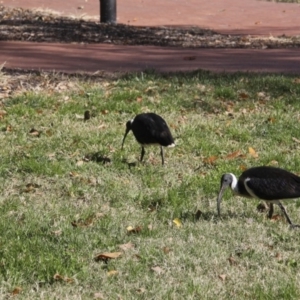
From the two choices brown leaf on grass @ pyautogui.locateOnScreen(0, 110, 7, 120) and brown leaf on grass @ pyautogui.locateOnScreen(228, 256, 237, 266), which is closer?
brown leaf on grass @ pyautogui.locateOnScreen(228, 256, 237, 266)

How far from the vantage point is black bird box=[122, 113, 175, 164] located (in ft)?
24.5

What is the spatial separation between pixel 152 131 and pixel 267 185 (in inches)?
68.5

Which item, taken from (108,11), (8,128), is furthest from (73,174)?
(108,11)

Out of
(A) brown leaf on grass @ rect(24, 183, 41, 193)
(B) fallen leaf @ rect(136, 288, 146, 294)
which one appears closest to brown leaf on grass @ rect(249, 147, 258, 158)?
(A) brown leaf on grass @ rect(24, 183, 41, 193)

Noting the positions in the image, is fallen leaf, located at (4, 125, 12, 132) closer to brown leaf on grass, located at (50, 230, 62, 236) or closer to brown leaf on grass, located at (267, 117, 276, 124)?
brown leaf on grass, located at (267, 117, 276, 124)

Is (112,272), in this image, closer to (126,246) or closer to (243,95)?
(126,246)

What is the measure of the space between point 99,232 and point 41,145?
2.51 m

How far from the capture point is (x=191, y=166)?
7809 millimetres

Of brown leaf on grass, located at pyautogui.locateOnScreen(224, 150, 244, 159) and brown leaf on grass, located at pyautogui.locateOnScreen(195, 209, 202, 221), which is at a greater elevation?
brown leaf on grass, located at pyautogui.locateOnScreen(195, 209, 202, 221)

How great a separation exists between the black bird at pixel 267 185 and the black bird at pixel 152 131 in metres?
1.31

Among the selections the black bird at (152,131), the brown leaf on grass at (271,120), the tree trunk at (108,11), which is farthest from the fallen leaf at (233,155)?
the tree trunk at (108,11)

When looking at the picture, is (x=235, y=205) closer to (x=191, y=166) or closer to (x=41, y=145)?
(x=191, y=166)

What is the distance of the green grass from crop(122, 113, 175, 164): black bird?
0.84ft

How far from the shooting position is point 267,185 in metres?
6.04
